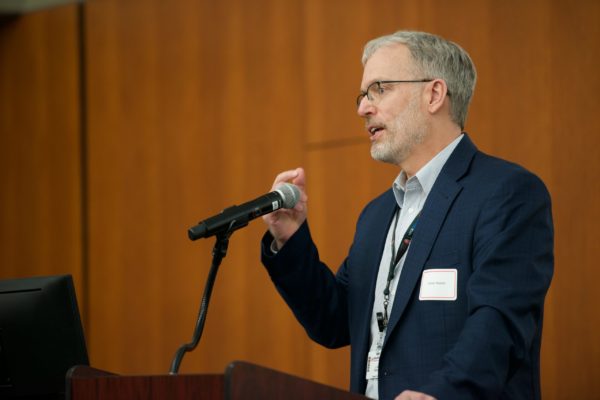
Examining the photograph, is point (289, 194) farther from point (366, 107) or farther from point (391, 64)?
point (391, 64)

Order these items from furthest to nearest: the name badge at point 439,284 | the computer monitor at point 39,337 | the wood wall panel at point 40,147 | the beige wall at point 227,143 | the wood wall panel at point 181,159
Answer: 1. the wood wall panel at point 40,147
2. the wood wall panel at point 181,159
3. the beige wall at point 227,143
4. the computer monitor at point 39,337
5. the name badge at point 439,284

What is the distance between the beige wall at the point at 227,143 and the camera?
3.48 metres

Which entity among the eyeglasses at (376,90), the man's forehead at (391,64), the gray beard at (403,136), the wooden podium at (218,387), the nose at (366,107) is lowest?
the wooden podium at (218,387)

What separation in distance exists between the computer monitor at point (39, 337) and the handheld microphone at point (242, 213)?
546mm

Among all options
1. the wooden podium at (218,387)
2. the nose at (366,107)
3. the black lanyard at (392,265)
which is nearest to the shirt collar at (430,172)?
the black lanyard at (392,265)

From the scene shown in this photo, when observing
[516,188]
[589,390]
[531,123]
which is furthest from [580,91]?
[516,188]

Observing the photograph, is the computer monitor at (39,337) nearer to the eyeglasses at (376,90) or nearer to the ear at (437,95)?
the eyeglasses at (376,90)

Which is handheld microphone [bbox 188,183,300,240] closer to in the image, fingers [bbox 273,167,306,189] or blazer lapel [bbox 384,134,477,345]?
fingers [bbox 273,167,306,189]

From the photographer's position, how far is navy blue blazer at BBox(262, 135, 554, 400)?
187 cm

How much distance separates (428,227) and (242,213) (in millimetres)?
537

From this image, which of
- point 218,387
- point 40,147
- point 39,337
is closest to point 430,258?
point 218,387

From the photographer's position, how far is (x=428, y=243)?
216 centimetres

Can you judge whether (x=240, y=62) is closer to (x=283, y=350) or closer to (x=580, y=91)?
(x=283, y=350)

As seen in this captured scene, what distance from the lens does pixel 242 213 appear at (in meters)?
1.93
